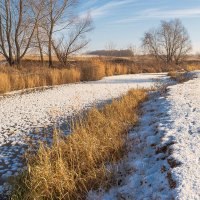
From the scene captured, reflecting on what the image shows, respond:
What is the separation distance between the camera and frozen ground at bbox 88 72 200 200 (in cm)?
240

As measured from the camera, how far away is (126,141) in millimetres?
3695

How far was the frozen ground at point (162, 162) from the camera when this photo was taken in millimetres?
2398

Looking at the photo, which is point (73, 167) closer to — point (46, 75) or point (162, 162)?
point (162, 162)

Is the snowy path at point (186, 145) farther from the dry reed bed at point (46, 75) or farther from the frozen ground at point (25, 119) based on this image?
the dry reed bed at point (46, 75)

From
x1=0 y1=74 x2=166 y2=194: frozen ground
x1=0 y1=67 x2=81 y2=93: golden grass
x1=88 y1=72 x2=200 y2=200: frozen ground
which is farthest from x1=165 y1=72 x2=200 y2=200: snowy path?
x1=0 y1=67 x2=81 y2=93: golden grass

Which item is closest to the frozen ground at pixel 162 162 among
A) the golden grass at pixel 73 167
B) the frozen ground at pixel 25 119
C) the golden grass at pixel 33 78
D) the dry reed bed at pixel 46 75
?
the golden grass at pixel 73 167

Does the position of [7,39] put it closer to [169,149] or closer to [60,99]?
[60,99]

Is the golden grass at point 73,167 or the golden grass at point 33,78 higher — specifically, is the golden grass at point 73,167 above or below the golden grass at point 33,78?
below

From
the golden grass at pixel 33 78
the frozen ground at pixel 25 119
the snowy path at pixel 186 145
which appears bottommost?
the frozen ground at pixel 25 119

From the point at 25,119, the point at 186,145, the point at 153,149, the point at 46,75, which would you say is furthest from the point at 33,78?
the point at 186,145

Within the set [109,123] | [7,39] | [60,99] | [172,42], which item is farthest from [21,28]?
[172,42]

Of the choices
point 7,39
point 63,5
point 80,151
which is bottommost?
point 80,151

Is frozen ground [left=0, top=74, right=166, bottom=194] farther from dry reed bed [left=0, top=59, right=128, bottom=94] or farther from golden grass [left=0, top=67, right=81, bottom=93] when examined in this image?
dry reed bed [left=0, top=59, right=128, bottom=94]

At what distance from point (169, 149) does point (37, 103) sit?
4.90 metres
